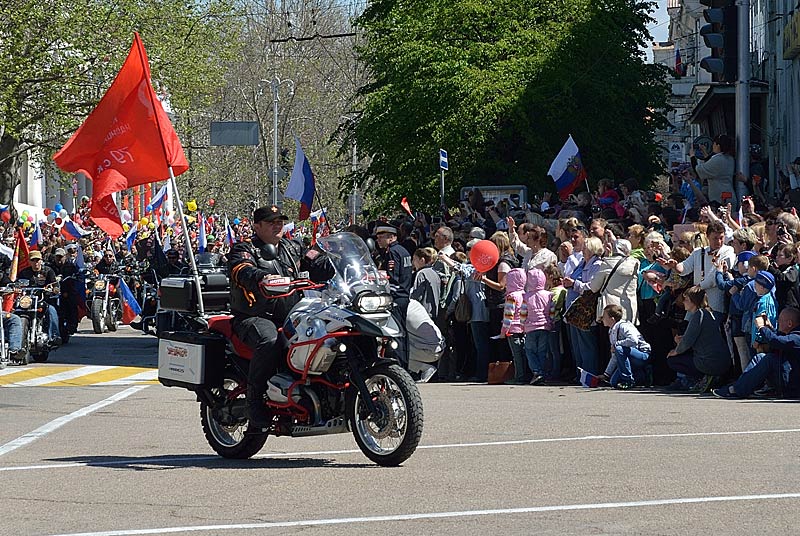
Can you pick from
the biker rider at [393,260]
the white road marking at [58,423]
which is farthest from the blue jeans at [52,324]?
the biker rider at [393,260]

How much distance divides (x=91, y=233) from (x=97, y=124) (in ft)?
86.9

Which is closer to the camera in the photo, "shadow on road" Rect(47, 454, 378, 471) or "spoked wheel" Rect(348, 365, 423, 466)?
"spoked wheel" Rect(348, 365, 423, 466)

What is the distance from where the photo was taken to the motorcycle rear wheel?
2922 centimetres

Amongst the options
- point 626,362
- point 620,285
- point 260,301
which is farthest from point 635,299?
point 260,301

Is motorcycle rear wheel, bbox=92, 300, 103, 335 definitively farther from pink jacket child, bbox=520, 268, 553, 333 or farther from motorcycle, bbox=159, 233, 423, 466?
motorcycle, bbox=159, 233, 423, 466

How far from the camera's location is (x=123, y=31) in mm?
43812

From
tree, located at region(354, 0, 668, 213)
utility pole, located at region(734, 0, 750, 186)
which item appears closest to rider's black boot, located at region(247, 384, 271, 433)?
utility pole, located at region(734, 0, 750, 186)

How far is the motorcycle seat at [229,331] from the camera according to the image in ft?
35.4

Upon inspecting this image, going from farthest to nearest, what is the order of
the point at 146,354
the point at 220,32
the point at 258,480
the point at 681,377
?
the point at 220,32 → the point at 146,354 → the point at 681,377 → the point at 258,480

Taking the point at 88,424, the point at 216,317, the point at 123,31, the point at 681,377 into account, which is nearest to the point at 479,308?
the point at 681,377

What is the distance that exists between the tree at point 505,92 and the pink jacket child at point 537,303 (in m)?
20.1

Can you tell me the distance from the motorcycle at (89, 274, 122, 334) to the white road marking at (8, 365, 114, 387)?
757cm

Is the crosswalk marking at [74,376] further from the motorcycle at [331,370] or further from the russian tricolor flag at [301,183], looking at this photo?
the motorcycle at [331,370]

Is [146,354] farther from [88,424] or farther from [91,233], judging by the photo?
[91,233]
